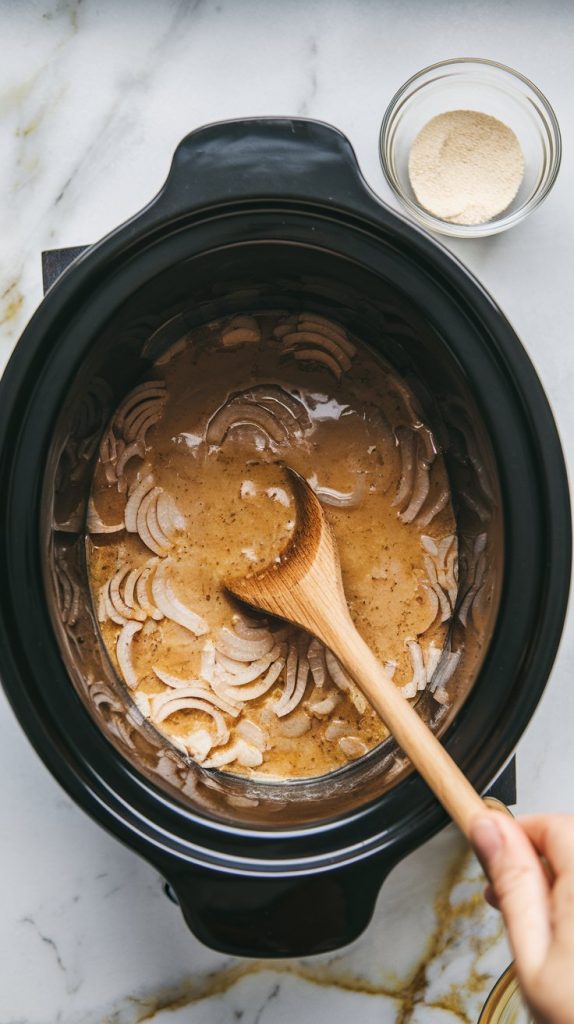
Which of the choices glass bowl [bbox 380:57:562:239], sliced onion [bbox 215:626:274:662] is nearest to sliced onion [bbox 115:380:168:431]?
sliced onion [bbox 215:626:274:662]

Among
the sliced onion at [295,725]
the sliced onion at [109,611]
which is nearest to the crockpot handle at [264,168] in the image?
the sliced onion at [109,611]

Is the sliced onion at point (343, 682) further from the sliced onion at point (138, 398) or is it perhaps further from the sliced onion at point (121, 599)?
the sliced onion at point (138, 398)

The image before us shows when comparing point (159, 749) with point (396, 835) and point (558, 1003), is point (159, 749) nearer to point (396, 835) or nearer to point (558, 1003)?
point (396, 835)

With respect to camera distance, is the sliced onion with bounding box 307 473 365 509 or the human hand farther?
the sliced onion with bounding box 307 473 365 509

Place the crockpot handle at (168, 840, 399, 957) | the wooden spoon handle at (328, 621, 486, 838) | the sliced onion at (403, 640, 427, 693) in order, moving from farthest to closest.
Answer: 1. the sliced onion at (403, 640, 427, 693)
2. the crockpot handle at (168, 840, 399, 957)
3. the wooden spoon handle at (328, 621, 486, 838)

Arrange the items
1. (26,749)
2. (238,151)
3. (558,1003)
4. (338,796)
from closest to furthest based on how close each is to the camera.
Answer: (558,1003) < (238,151) < (338,796) < (26,749)

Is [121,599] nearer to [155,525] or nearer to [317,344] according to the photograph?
[155,525]

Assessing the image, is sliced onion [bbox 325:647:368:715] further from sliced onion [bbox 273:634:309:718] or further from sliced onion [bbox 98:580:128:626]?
sliced onion [bbox 98:580:128:626]

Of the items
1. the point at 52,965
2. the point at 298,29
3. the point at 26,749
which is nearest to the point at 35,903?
the point at 52,965
